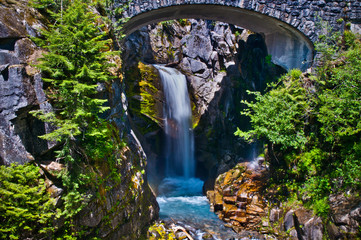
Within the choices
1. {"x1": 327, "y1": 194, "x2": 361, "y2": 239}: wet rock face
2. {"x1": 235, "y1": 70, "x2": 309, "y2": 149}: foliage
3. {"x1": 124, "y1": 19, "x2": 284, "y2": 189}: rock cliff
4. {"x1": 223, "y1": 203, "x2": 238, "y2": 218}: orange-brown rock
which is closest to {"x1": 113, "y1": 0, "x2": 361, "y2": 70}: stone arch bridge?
{"x1": 235, "y1": 70, "x2": 309, "y2": 149}: foliage

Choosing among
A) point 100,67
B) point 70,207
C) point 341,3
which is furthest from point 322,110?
point 70,207

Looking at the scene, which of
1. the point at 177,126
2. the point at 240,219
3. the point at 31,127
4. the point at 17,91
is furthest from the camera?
the point at 177,126

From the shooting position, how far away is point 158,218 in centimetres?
1009

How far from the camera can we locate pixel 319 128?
9.25 metres

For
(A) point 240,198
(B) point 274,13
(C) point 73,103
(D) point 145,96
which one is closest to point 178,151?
(D) point 145,96

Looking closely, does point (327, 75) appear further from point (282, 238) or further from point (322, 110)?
point (282, 238)

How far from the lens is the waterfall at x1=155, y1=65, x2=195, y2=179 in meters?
16.2

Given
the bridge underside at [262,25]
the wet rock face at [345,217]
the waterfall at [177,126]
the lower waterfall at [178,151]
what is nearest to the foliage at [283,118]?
the wet rock face at [345,217]

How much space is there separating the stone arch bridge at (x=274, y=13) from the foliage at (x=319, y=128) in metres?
1.18

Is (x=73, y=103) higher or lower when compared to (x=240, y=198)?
higher

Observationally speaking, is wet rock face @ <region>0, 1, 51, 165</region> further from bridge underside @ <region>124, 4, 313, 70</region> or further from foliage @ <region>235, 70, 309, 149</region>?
foliage @ <region>235, 70, 309, 149</region>

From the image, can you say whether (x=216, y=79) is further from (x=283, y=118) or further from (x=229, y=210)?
(x=229, y=210)

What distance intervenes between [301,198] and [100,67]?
321 inches

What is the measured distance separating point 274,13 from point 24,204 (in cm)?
1203
